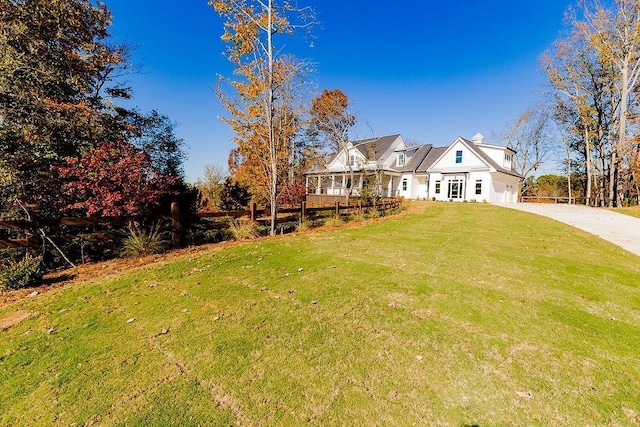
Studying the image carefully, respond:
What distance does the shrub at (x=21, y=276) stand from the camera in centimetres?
507

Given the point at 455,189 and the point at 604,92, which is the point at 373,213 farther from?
the point at 604,92

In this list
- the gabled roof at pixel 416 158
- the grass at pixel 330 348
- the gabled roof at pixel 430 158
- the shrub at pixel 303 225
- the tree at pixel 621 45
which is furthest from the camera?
the gabled roof at pixel 416 158

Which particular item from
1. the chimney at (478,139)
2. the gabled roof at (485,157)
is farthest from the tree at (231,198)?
the chimney at (478,139)

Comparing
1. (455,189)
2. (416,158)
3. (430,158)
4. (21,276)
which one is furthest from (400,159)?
(21,276)

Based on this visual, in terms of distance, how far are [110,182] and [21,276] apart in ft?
9.15

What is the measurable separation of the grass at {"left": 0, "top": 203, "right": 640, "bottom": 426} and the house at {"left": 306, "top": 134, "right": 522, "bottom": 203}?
1921cm

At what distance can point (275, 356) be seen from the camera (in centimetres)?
301

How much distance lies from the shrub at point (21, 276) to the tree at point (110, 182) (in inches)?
70.7

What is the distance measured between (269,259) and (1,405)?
178 inches

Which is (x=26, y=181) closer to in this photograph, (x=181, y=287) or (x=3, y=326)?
(x=3, y=326)

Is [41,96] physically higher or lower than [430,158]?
lower

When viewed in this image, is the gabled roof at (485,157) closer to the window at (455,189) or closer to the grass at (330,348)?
the window at (455,189)

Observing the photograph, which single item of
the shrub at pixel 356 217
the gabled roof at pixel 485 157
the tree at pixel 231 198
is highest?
the gabled roof at pixel 485 157

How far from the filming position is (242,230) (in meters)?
9.38
